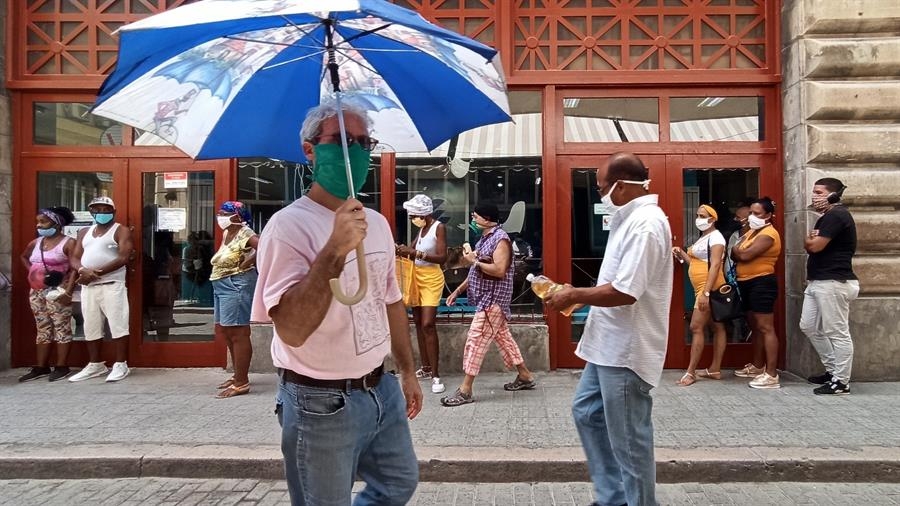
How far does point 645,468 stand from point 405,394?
3.93ft

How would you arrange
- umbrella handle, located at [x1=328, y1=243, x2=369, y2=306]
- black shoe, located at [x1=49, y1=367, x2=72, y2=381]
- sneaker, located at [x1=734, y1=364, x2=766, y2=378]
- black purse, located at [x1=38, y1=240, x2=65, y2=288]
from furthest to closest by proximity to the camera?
black shoe, located at [x1=49, y1=367, x2=72, y2=381] → black purse, located at [x1=38, y1=240, x2=65, y2=288] → sneaker, located at [x1=734, y1=364, x2=766, y2=378] → umbrella handle, located at [x1=328, y1=243, x2=369, y2=306]

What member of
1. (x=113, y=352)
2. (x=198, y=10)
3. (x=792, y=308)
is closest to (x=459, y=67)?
(x=198, y=10)

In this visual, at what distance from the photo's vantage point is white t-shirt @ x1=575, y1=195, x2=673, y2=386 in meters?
2.98

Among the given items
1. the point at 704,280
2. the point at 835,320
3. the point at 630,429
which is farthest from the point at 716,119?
the point at 630,429

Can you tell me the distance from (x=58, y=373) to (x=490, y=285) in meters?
4.80

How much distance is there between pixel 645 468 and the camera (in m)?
3.00

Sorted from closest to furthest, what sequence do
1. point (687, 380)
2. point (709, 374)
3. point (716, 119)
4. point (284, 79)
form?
point (284, 79), point (687, 380), point (709, 374), point (716, 119)

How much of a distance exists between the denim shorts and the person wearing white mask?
4365 mm

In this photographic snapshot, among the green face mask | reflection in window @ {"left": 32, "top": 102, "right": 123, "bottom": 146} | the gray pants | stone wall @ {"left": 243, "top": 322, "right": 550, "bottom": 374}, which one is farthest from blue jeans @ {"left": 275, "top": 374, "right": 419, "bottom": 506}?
reflection in window @ {"left": 32, "top": 102, "right": 123, "bottom": 146}

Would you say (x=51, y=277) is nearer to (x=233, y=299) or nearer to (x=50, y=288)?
(x=50, y=288)

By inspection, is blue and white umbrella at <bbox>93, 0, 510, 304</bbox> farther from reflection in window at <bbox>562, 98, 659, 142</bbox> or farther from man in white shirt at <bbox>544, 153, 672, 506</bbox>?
reflection in window at <bbox>562, 98, 659, 142</bbox>

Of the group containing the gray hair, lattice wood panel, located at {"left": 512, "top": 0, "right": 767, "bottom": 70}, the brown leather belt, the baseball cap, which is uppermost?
lattice wood panel, located at {"left": 512, "top": 0, "right": 767, "bottom": 70}

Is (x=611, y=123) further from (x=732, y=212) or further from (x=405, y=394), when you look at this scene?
(x=405, y=394)

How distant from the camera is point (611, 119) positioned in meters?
7.20
